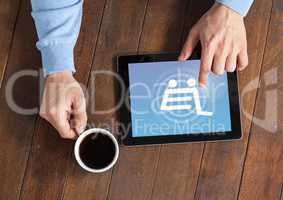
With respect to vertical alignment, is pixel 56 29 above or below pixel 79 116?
above

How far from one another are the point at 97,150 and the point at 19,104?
19 centimetres

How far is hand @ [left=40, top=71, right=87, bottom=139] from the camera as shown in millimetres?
660

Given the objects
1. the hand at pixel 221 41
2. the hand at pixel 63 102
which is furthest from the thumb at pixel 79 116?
the hand at pixel 221 41

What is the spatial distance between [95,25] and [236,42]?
28cm

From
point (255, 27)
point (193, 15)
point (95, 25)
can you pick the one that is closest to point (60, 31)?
point (95, 25)

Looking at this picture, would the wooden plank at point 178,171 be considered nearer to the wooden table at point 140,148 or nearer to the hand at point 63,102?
the wooden table at point 140,148

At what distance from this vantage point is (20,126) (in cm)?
77

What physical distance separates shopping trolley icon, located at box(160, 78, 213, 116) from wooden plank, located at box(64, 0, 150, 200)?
10 centimetres

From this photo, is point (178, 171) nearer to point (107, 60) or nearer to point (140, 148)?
point (140, 148)

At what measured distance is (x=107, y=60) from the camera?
776mm

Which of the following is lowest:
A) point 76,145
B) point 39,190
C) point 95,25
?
point 39,190

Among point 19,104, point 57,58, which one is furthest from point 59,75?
point 19,104

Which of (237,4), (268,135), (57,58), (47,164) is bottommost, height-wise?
(47,164)

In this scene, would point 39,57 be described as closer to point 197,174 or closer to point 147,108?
point 147,108
